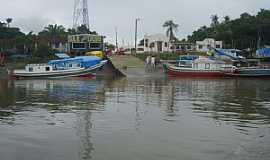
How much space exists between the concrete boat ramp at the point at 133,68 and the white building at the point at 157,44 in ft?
64.4

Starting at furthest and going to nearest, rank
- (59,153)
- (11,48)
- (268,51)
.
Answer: (11,48)
(268,51)
(59,153)

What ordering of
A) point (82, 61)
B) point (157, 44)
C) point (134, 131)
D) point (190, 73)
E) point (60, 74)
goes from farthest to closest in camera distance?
1. point (157, 44)
2. point (82, 61)
3. point (190, 73)
4. point (60, 74)
5. point (134, 131)

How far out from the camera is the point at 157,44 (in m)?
86.0

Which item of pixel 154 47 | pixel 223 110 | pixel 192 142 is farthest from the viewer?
pixel 154 47

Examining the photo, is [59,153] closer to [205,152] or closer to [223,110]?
[205,152]

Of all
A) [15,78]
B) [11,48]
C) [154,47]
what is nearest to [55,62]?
[15,78]

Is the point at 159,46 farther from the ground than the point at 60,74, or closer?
farther from the ground

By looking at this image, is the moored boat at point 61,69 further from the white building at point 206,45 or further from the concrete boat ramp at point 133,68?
the white building at point 206,45

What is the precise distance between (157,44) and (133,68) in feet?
85.0

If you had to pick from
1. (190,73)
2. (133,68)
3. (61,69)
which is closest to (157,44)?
(133,68)

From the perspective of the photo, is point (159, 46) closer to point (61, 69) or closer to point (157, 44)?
point (157, 44)

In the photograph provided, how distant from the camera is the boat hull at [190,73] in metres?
55.4

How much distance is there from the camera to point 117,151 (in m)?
11.8

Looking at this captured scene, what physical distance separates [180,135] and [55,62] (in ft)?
147
